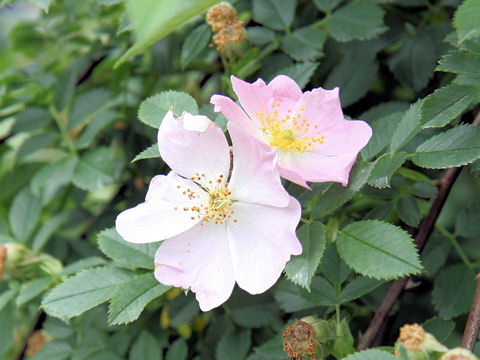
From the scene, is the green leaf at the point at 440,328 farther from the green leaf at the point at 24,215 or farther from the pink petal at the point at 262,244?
the green leaf at the point at 24,215

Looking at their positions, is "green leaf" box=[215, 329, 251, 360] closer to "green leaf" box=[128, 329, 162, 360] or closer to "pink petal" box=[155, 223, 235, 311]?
"green leaf" box=[128, 329, 162, 360]

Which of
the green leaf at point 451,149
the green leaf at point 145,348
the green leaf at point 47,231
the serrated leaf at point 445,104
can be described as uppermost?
the serrated leaf at point 445,104

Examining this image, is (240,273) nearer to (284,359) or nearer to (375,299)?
(284,359)

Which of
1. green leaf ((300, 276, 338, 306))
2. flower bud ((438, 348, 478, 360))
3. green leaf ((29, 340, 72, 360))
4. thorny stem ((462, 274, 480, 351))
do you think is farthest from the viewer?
green leaf ((29, 340, 72, 360))

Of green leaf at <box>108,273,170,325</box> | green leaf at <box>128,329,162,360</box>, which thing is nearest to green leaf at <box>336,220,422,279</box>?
green leaf at <box>108,273,170,325</box>

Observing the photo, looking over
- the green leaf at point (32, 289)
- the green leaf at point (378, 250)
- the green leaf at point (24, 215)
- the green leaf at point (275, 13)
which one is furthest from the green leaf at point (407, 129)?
the green leaf at point (24, 215)

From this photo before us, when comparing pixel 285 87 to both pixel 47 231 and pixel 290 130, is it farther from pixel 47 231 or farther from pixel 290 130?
pixel 47 231
